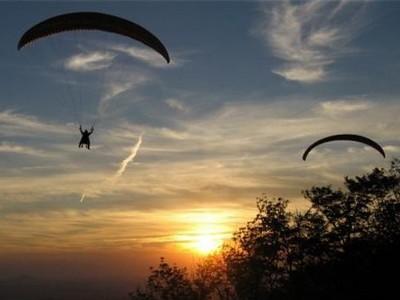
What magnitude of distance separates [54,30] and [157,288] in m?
64.4

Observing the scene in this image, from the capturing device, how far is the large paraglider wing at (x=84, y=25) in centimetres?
2483

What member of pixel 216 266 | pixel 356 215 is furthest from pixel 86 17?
pixel 216 266

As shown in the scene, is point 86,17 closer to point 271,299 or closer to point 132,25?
point 132,25

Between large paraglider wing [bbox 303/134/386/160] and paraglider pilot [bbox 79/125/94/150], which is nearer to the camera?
paraglider pilot [bbox 79/125/94/150]

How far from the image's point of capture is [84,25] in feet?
81.4

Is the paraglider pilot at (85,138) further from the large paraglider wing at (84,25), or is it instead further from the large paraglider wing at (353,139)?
the large paraglider wing at (353,139)

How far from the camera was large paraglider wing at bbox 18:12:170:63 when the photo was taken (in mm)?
24828

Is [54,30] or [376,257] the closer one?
[54,30]

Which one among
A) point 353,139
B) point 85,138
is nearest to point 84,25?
point 85,138

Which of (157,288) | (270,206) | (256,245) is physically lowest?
(157,288)

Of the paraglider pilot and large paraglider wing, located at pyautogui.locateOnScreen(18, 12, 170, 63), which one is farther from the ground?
large paraglider wing, located at pyautogui.locateOnScreen(18, 12, 170, 63)

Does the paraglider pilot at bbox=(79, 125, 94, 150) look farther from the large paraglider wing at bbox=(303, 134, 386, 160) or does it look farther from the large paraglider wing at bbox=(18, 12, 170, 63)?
the large paraglider wing at bbox=(303, 134, 386, 160)

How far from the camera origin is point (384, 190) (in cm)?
6228

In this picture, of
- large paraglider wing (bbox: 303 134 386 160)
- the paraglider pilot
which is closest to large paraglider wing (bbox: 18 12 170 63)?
the paraglider pilot
